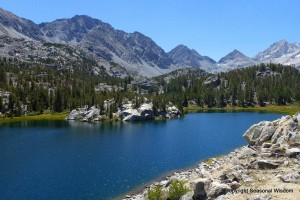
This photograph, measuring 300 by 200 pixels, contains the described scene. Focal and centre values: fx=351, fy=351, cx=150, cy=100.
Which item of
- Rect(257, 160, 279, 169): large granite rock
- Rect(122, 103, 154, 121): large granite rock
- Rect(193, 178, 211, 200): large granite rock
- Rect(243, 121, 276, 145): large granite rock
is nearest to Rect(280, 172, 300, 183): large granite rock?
Rect(257, 160, 279, 169): large granite rock

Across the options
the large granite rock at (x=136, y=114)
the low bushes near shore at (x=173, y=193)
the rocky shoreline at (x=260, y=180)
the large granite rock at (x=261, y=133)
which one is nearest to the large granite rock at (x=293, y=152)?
the rocky shoreline at (x=260, y=180)

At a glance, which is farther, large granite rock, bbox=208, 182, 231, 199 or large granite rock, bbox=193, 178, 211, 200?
large granite rock, bbox=193, 178, 211, 200

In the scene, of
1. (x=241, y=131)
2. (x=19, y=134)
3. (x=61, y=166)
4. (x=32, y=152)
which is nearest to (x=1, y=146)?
(x=32, y=152)

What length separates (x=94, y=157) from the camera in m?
91.4

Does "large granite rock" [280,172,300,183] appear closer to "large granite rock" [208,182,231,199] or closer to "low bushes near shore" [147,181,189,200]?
"large granite rock" [208,182,231,199]

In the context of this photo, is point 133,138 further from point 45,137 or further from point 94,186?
point 94,186

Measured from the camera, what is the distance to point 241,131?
13738 cm

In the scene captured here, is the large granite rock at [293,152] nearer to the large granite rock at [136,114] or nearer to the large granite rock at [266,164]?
the large granite rock at [266,164]

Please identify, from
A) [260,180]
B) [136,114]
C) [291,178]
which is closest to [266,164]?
[260,180]

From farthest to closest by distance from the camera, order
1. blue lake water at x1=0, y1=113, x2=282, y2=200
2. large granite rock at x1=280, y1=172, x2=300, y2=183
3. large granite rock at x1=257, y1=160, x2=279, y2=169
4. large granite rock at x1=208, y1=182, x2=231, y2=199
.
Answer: blue lake water at x1=0, y1=113, x2=282, y2=200, large granite rock at x1=257, y1=160, x2=279, y2=169, large granite rock at x1=280, y1=172, x2=300, y2=183, large granite rock at x1=208, y1=182, x2=231, y2=199

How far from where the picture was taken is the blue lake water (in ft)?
207

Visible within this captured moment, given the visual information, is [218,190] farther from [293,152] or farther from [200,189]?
[293,152]

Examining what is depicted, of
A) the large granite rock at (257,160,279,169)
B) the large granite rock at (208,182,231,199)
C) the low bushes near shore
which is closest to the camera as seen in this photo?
the large granite rock at (208,182,231,199)

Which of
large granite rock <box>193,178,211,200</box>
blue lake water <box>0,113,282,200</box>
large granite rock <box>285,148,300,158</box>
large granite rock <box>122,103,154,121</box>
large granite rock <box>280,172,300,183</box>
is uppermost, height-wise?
large granite rock <box>122,103,154,121</box>
